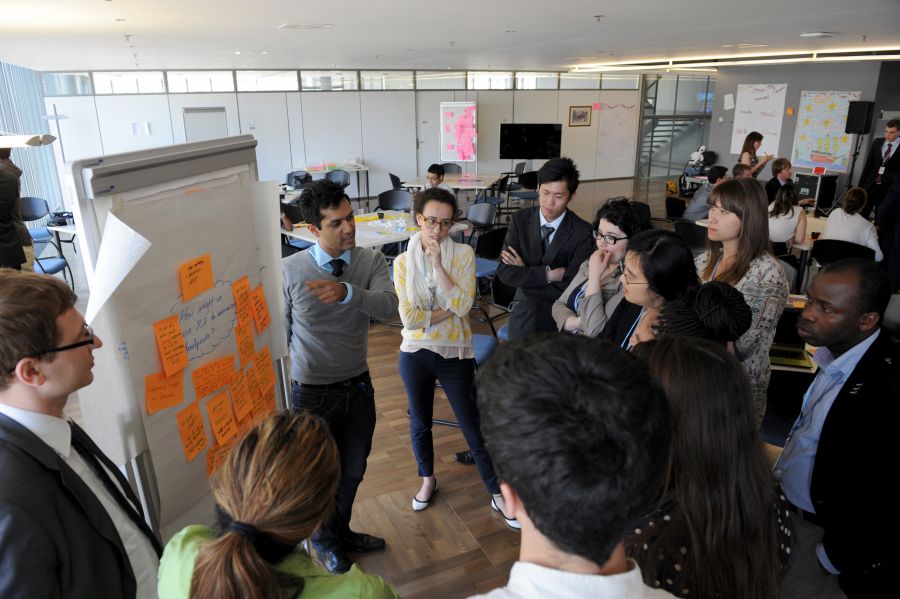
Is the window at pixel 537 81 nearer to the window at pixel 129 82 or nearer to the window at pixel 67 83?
the window at pixel 129 82

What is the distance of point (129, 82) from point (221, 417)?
467 inches

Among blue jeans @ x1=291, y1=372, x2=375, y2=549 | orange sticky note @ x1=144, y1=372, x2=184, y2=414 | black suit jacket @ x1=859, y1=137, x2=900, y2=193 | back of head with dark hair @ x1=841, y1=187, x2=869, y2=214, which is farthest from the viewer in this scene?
black suit jacket @ x1=859, y1=137, x2=900, y2=193

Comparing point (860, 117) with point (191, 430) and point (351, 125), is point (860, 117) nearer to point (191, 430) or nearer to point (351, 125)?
point (351, 125)

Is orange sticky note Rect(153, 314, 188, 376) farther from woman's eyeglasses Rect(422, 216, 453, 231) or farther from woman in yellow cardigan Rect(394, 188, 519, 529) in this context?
woman's eyeglasses Rect(422, 216, 453, 231)

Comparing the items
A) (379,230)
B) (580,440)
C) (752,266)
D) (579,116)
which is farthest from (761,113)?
(580,440)

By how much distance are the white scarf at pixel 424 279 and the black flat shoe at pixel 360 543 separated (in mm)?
1153

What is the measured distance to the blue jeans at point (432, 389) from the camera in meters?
2.67

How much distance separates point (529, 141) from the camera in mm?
13703

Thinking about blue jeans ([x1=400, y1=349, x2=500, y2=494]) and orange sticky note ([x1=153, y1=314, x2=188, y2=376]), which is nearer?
orange sticky note ([x1=153, y1=314, x2=188, y2=376])

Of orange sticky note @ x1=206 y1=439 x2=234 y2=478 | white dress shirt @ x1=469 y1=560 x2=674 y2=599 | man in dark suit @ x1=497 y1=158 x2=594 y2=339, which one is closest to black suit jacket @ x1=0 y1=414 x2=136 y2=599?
orange sticky note @ x1=206 y1=439 x2=234 y2=478

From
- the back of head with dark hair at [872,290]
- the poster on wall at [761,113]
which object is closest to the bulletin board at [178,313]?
the back of head with dark hair at [872,290]

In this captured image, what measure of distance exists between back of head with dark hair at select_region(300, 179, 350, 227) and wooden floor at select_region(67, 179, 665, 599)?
1.61 metres

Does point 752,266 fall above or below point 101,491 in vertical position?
above

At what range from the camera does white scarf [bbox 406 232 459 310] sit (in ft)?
8.75
